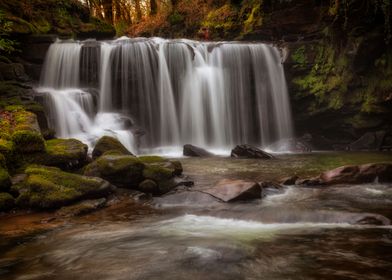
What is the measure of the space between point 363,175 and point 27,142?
24.5 ft

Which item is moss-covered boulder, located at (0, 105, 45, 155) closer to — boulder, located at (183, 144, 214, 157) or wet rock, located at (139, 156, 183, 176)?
wet rock, located at (139, 156, 183, 176)

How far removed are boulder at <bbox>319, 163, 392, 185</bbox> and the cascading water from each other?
8399 mm

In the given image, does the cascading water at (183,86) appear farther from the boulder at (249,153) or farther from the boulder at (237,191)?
the boulder at (237,191)

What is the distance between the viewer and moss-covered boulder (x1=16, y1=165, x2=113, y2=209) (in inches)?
291

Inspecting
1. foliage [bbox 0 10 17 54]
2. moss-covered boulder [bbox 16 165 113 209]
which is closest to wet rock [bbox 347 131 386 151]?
moss-covered boulder [bbox 16 165 113 209]

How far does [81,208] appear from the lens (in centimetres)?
738

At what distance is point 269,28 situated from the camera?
19578mm

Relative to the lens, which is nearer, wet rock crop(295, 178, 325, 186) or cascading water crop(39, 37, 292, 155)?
wet rock crop(295, 178, 325, 186)

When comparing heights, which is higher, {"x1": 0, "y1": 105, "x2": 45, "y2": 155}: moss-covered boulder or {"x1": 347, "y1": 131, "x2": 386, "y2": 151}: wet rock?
{"x1": 0, "y1": 105, "x2": 45, "y2": 155}: moss-covered boulder

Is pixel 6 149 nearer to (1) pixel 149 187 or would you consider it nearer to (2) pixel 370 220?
(1) pixel 149 187

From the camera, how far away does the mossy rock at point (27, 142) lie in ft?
30.4

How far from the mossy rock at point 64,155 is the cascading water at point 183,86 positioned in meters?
6.31

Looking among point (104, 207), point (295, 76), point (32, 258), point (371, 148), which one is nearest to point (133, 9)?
point (295, 76)

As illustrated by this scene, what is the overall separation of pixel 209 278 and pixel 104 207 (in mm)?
3806
